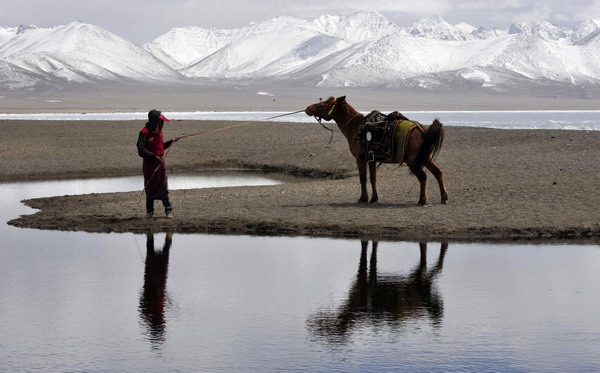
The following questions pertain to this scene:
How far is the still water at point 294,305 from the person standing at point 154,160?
1.25 meters

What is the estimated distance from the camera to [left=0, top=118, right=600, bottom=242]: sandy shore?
13234 mm

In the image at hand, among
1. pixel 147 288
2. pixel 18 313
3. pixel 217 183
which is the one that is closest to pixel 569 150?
pixel 217 183

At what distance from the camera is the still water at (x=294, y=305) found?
724 cm

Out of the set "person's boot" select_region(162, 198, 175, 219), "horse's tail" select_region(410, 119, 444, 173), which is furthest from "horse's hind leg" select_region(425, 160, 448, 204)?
"person's boot" select_region(162, 198, 175, 219)

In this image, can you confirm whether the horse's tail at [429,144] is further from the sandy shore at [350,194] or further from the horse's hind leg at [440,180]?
the sandy shore at [350,194]

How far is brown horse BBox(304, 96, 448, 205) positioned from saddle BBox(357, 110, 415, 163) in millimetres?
97

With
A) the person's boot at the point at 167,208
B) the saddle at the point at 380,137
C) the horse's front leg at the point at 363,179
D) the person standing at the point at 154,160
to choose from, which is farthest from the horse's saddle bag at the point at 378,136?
the person's boot at the point at 167,208

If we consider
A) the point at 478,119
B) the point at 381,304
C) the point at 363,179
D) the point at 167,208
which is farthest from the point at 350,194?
the point at 478,119

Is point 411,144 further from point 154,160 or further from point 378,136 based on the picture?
point 154,160

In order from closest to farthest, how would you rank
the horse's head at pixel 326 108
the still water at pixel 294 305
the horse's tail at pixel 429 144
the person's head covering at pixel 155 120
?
1. the still water at pixel 294 305
2. the person's head covering at pixel 155 120
3. the horse's tail at pixel 429 144
4. the horse's head at pixel 326 108

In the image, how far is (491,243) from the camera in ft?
39.8

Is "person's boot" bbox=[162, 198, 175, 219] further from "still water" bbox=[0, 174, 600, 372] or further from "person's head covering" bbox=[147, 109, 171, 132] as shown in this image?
"still water" bbox=[0, 174, 600, 372]

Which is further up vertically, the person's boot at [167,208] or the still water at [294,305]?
the person's boot at [167,208]

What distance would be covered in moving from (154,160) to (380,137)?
346cm
